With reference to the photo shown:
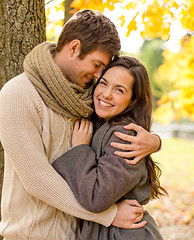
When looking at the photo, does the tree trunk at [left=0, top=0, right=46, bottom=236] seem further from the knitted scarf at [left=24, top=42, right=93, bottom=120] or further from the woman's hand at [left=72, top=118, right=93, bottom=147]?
the woman's hand at [left=72, top=118, right=93, bottom=147]

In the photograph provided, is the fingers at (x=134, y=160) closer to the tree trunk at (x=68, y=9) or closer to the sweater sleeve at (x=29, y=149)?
the sweater sleeve at (x=29, y=149)

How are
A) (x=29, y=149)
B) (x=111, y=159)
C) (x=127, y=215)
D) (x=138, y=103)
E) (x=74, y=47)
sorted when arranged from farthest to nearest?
(x=138, y=103), (x=74, y=47), (x=127, y=215), (x=111, y=159), (x=29, y=149)

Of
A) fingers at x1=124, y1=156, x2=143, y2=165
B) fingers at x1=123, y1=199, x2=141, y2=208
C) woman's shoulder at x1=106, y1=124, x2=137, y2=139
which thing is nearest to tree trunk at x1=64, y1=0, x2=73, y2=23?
woman's shoulder at x1=106, y1=124, x2=137, y2=139

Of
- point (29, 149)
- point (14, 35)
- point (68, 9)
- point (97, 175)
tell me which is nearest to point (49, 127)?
point (29, 149)

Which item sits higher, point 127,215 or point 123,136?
point 123,136

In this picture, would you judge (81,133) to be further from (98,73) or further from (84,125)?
(98,73)

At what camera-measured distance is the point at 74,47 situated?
2164mm

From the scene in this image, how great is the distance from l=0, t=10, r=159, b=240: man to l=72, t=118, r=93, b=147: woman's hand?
4 cm

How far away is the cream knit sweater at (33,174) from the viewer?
71.7 inches

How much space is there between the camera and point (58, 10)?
12.9 feet

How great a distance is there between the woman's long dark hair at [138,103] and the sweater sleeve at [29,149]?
1.73ft

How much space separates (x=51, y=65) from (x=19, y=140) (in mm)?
486

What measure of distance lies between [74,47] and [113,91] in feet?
1.24

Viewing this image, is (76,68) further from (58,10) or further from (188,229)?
(188,229)
